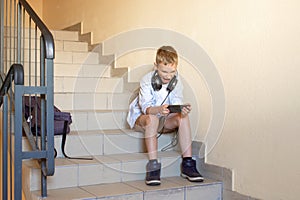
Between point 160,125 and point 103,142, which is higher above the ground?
point 160,125

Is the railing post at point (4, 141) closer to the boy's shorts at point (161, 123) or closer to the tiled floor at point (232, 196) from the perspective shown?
the boy's shorts at point (161, 123)

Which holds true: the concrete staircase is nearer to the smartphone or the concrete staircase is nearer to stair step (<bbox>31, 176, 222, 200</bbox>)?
stair step (<bbox>31, 176, 222, 200</bbox>)

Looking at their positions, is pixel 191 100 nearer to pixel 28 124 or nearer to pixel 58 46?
pixel 28 124

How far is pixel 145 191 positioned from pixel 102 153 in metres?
0.52

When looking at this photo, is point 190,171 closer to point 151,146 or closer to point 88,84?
point 151,146

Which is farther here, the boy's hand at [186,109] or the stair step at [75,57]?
the stair step at [75,57]

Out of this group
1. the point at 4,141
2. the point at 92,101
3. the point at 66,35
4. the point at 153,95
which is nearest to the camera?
the point at 4,141

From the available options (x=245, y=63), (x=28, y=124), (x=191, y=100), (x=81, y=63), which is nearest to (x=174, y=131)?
(x=191, y=100)

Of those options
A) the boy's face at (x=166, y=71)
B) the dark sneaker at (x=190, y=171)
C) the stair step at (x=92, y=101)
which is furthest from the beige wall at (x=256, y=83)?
the stair step at (x=92, y=101)

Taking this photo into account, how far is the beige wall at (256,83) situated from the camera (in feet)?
6.30

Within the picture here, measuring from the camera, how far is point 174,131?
8.87 feet

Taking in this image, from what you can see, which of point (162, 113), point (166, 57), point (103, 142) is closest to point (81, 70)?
point (103, 142)

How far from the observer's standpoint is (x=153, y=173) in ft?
7.52

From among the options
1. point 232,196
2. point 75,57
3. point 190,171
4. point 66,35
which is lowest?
point 232,196
